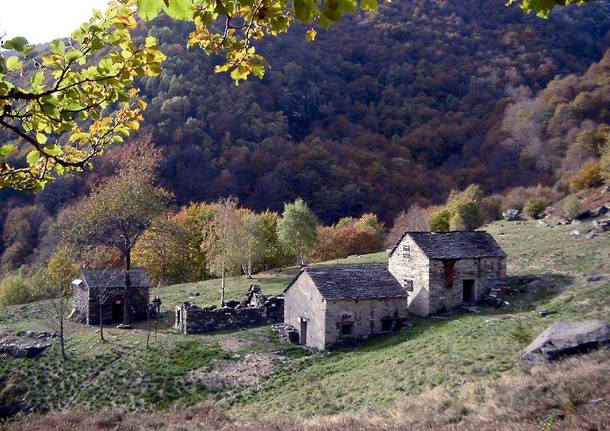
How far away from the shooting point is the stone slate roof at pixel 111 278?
31048 mm

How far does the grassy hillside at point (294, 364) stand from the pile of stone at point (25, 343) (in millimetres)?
635

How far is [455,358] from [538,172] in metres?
67.9

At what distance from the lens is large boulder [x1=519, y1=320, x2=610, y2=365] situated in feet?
47.1

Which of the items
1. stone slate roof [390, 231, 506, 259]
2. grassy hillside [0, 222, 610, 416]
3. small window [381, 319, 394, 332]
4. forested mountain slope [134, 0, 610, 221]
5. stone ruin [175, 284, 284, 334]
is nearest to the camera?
grassy hillside [0, 222, 610, 416]

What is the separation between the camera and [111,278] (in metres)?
31.5

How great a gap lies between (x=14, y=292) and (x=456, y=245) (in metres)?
34.6

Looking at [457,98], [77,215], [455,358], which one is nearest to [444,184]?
[457,98]

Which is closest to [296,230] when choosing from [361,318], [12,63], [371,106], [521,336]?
[361,318]

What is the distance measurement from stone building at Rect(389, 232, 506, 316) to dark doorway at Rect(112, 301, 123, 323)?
644 inches

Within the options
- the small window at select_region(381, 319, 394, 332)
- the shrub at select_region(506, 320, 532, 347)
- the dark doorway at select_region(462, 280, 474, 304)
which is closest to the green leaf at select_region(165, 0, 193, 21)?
the shrub at select_region(506, 320, 532, 347)

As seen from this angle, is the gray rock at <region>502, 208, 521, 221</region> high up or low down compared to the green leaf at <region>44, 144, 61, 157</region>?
up

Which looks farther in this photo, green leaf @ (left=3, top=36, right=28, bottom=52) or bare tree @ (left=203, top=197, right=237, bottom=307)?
bare tree @ (left=203, top=197, right=237, bottom=307)

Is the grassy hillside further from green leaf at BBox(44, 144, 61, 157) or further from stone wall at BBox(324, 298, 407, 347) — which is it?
green leaf at BBox(44, 144, 61, 157)

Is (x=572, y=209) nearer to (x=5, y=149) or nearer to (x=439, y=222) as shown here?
(x=439, y=222)
